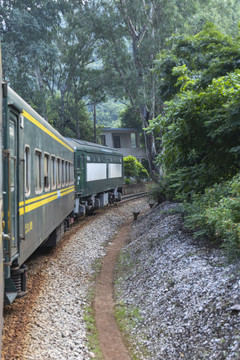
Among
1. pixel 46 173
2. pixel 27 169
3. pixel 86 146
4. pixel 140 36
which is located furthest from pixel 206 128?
pixel 140 36

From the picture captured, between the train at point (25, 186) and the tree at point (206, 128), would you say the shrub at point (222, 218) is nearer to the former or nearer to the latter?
the tree at point (206, 128)

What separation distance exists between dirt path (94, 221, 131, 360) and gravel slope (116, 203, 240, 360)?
0.24 metres

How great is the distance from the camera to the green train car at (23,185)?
5328 mm

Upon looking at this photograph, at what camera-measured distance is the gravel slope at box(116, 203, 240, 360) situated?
5.44 meters

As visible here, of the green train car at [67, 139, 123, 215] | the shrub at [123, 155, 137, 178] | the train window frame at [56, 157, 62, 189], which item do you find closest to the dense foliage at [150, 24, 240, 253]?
the train window frame at [56, 157, 62, 189]

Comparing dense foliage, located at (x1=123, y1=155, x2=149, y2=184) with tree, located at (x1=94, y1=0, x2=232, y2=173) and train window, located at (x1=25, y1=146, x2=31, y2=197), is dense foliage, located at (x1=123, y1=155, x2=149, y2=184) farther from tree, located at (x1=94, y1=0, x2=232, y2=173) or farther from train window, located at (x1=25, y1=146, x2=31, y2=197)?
train window, located at (x1=25, y1=146, x2=31, y2=197)

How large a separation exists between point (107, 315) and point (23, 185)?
304cm

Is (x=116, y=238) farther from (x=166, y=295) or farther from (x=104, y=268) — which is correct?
(x=166, y=295)

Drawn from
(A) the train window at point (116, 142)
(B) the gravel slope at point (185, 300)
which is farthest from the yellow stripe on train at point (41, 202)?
(A) the train window at point (116, 142)

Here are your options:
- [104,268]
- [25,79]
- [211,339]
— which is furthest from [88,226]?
[25,79]

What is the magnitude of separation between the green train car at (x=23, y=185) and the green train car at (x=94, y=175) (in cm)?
681

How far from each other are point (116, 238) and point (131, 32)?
2231 centimetres

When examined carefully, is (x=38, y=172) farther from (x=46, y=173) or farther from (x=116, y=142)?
(x=116, y=142)

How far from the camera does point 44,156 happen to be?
8.88 meters
